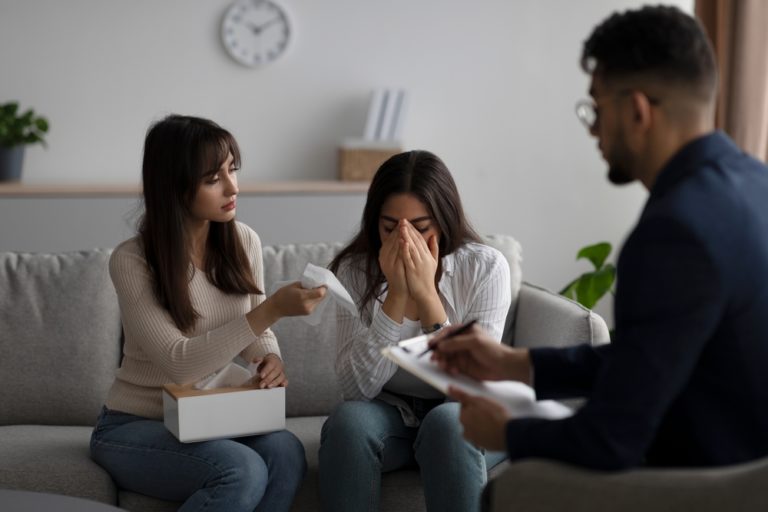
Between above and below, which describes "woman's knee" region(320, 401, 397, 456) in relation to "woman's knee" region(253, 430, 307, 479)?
above

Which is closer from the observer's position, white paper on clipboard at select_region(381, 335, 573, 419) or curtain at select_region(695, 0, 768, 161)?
white paper on clipboard at select_region(381, 335, 573, 419)

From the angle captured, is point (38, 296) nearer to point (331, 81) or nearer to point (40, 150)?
point (40, 150)

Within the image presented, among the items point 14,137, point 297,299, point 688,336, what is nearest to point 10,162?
point 14,137

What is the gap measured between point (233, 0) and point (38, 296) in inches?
78.6

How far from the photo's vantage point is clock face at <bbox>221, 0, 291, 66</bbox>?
4.32 metres

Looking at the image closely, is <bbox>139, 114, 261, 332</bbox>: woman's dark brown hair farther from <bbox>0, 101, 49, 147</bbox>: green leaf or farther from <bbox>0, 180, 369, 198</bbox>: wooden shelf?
<bbox>0, 101, 49, 147</bbox>: green leaf

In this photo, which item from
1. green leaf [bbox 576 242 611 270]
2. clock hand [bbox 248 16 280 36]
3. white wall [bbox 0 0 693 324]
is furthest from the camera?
clock hand [bbox 248 16 280 36]

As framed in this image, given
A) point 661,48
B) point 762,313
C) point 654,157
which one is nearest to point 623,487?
point 762,313

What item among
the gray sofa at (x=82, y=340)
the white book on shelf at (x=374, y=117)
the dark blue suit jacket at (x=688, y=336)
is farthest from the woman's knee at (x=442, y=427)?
the white book on shelf at (x=374, y=117)

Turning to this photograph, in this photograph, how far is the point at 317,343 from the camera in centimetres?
277

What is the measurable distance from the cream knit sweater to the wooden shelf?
155cm

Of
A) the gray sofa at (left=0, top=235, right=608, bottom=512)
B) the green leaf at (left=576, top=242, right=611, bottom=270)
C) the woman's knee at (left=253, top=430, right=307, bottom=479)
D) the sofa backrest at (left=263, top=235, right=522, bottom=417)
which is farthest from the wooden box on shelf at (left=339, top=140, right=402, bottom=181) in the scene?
the woman's knee at (left=253, top=430, right=307, bottom=479)

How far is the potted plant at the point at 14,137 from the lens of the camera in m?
3.99

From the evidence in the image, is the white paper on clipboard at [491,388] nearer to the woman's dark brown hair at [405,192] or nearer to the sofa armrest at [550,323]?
the woman's dark brown hair at [405,192]
